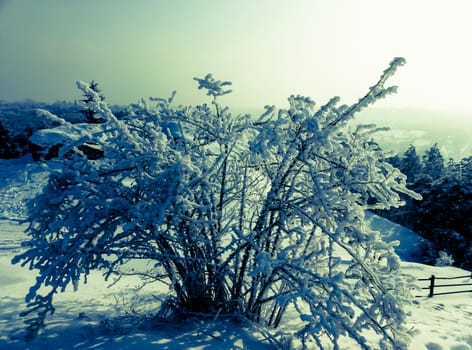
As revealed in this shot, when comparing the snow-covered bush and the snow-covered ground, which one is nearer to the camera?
the snow-covered bush

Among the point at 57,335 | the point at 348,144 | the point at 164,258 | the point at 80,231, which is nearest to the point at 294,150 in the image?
the point at 348,144

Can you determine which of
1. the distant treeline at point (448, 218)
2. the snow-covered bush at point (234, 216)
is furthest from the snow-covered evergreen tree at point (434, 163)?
the snow-covered bush at point (234, 216)

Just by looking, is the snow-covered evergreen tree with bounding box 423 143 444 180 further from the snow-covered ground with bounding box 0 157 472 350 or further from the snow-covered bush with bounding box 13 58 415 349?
the snow-covered bush with bounding box 13 58 415 349

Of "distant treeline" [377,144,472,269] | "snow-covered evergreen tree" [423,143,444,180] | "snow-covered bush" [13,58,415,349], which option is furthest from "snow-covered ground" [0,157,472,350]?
"snow-covered evergreen tree" [423,143,444,180]

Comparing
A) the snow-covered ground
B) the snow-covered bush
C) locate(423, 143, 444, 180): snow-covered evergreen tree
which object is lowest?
the snow-covered ground

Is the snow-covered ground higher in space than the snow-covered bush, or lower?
lower

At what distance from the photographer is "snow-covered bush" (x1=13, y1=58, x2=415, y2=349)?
3.74 meters

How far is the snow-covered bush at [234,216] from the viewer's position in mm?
3742

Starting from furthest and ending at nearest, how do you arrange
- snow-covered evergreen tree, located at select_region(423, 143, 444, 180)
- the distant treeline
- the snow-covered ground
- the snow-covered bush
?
snow-covered evergreen tree, located at select_region(423, 143, 444, 180)
the distant treeline
the snow-covered ground
the snow-covered bush

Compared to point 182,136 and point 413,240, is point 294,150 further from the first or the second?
point 413,240

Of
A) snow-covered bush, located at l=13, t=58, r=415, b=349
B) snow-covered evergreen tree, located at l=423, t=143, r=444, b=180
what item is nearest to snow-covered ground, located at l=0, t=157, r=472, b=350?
snow-covered bush, located at l=13, t=58, r=415, b=349

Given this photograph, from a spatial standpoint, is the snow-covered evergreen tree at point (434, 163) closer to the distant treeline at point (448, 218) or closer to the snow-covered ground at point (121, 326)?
the distant treeline at point (448, 218)

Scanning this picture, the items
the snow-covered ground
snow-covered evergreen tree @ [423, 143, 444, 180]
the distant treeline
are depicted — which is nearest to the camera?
the snow-covered ground

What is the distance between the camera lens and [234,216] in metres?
5.30
